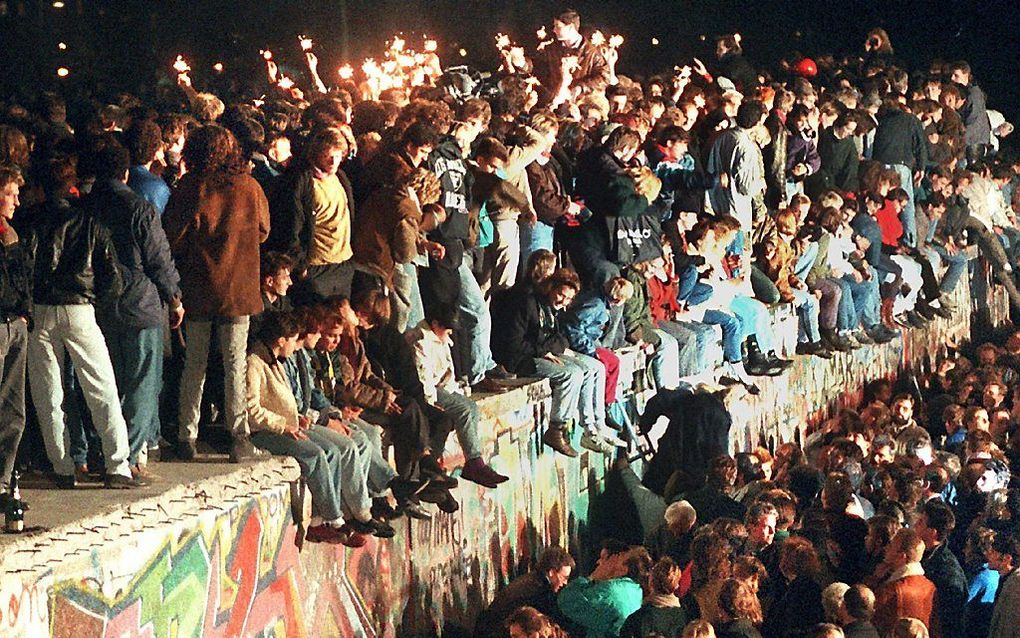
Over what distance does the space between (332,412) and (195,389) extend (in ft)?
3.54

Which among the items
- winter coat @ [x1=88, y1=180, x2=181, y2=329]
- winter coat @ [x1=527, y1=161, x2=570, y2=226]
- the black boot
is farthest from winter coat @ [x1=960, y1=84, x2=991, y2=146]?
winter coat @ [x1=88, y1=180, x2=181, y2=329]

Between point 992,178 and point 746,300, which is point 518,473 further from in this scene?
point 992,178

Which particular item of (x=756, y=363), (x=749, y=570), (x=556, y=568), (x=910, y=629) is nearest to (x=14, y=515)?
(x=556, y=568)

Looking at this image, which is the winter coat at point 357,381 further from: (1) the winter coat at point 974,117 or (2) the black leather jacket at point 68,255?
(1) the winter coat at point 974,117

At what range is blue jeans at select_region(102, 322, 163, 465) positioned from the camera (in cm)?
1044

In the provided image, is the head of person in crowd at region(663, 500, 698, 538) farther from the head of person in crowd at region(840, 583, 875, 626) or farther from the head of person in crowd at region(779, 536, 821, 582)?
the head of person in crowd at region(840, 583, 875, 626)

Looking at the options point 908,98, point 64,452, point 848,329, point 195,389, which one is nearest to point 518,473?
point 195,389

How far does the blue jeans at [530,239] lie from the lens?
14.8 m

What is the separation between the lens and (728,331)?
58.3ft

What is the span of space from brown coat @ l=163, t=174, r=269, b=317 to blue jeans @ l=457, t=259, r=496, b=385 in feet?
8.76

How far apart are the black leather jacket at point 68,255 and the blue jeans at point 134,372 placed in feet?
1.39

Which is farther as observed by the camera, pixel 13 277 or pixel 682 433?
pixel 682 433

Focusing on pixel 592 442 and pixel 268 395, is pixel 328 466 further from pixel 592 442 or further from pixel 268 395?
pixel 592 442

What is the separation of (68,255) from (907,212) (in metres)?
13.8
